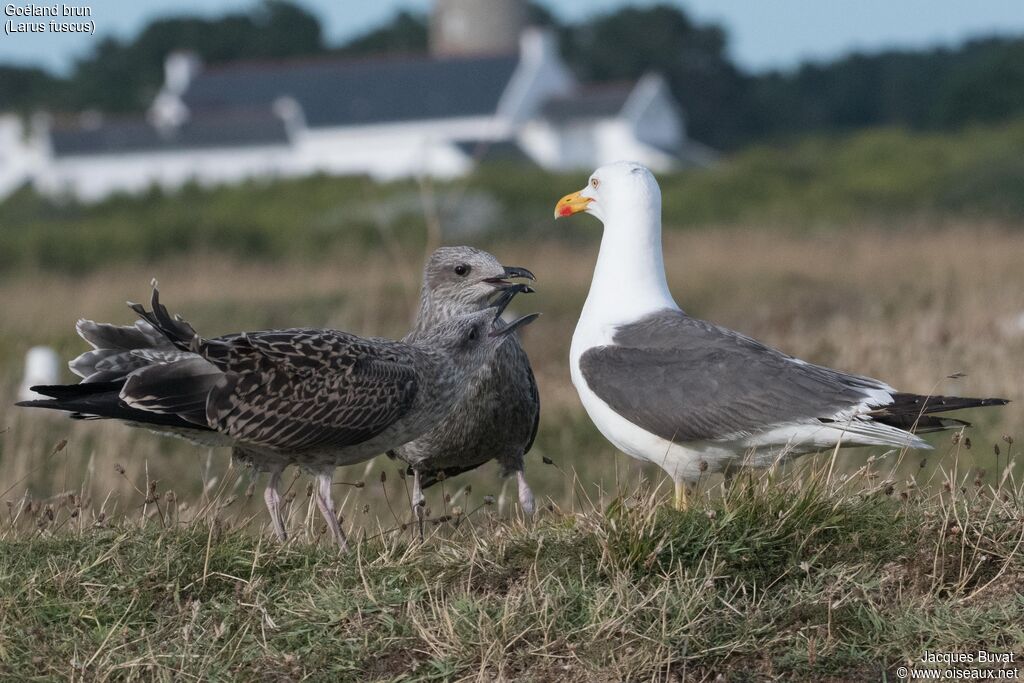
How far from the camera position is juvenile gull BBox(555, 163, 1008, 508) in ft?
18.9

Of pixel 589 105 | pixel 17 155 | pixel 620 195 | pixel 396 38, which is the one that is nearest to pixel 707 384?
pixel 620 195

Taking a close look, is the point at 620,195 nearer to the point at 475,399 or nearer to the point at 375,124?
the point at 475,399

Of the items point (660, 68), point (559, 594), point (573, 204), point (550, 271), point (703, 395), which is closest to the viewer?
point (559, 594)

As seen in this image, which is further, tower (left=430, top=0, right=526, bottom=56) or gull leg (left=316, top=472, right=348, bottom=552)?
tower (left=430, top=0, right=526, bottom=56)

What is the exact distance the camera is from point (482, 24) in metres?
95.7

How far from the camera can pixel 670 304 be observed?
6.60 meters


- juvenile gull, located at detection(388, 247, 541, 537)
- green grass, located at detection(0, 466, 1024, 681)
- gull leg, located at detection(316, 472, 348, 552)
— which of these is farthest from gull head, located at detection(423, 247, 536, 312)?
green grass, located at detection(0, 466, 1024, 681)

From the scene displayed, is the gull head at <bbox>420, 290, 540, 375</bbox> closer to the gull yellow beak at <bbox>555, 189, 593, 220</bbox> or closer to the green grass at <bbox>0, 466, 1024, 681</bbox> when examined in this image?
the gull yellow beak at <bbox>555, 189, 593, 220</bbox>

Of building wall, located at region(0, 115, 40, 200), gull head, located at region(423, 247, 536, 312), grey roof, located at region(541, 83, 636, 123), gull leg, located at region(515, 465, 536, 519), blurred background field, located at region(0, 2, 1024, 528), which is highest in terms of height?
gull head, located at region(423, 247, 536, 312)

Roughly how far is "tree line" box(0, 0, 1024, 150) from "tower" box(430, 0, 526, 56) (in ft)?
26.6

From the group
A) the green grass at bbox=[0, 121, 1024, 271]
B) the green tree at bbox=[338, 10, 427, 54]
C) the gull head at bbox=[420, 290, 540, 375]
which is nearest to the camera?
the gull head at bbox=[420, 290, 540, 375]

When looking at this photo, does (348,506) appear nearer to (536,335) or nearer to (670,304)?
(670,304)

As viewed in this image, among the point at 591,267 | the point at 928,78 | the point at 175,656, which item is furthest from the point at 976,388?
the point at 928,78

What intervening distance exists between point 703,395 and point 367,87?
249 feet
